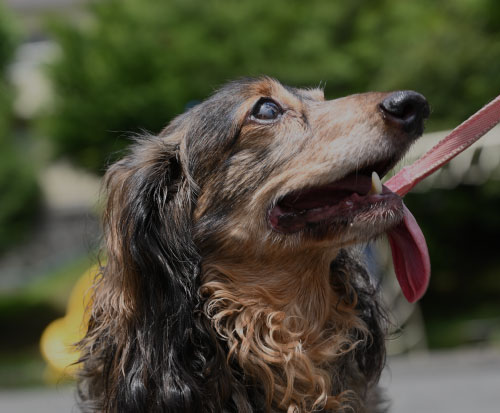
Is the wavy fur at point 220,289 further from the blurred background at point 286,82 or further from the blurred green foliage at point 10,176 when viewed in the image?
the blurred green foliage at point 10,176

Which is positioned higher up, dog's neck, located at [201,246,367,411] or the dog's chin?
the dog's chin

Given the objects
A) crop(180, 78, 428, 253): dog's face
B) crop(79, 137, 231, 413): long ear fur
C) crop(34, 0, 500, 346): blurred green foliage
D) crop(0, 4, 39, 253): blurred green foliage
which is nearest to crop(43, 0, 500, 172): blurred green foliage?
crop(34, 0, 500, 346): blurred green foliage

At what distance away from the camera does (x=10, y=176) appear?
1004 inches

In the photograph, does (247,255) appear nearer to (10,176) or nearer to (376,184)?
(376,184)

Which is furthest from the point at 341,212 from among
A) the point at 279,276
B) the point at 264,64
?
the point at 264,64

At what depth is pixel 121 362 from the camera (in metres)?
2.97

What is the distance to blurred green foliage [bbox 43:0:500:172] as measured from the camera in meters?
18.8

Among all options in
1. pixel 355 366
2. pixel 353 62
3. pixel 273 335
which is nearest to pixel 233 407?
pixel 273 335

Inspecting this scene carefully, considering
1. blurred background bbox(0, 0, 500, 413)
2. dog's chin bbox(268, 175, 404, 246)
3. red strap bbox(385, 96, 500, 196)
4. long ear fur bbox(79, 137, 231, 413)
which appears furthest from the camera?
blurred background bbox(0, 0, 500, 413)

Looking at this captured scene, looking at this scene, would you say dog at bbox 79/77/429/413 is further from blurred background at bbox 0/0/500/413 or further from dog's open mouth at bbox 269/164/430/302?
blurred background at bbox 0/0/500/413

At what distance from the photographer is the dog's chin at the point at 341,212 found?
3014 mm

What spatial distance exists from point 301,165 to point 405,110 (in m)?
0.51

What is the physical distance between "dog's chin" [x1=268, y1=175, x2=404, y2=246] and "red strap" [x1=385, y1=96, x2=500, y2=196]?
22 cm

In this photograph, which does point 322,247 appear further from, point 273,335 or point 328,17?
point 328,17
